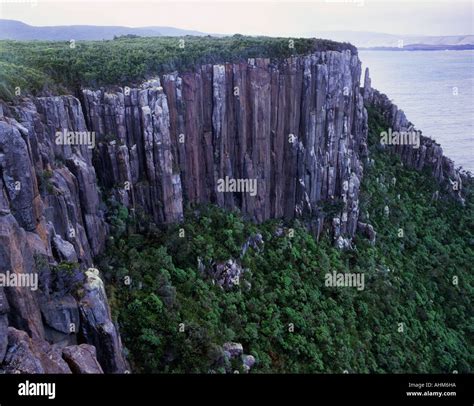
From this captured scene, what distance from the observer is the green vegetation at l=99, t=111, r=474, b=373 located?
24328mm

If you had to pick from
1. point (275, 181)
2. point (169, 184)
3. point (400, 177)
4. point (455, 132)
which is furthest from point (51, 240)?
point (455, 132)

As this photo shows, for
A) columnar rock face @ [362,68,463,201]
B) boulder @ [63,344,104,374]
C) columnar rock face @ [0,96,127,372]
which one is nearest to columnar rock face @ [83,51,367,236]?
columnar rock face @ [0,96,127,372]

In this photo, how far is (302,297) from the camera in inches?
1296

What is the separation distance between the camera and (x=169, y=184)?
104ft

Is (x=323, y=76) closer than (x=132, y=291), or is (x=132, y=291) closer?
(x=132, y=291)

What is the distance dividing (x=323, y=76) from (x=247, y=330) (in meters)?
23.9

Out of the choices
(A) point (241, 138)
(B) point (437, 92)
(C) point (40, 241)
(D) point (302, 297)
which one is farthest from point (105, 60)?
(B) point (437, 92)

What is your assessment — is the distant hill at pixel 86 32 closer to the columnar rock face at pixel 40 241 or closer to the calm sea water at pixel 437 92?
the columnar rock face at pixel 40 241

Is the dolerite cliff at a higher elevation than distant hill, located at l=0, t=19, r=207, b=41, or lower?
lower

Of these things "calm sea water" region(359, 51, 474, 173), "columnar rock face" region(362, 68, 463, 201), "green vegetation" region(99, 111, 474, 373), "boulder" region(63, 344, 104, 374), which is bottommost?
"green vegetation" region(99, 111, 474, 373)

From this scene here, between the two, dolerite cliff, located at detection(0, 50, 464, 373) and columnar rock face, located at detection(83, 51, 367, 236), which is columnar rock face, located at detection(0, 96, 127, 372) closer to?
dolerite cliff, located at detection(0, 50, 464, 373)

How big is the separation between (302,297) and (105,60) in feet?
67.3

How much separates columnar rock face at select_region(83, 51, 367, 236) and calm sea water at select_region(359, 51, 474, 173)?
71.8ft

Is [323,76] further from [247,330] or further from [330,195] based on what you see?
[247,330]
